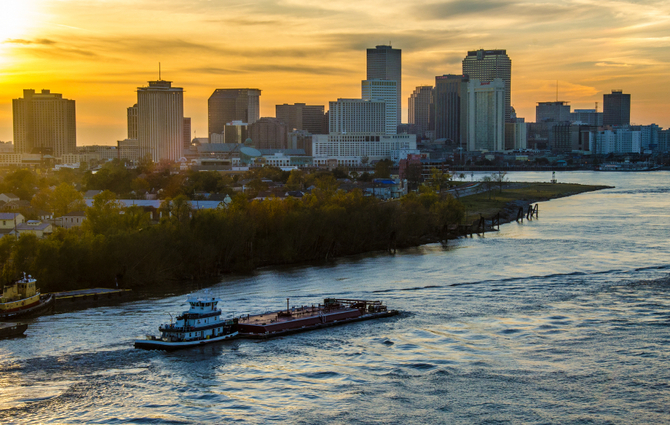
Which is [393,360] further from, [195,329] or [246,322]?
[195,329]

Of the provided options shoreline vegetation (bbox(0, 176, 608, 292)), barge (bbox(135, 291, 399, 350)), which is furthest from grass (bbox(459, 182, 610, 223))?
barge (bbox(135, 291, 399, 350))

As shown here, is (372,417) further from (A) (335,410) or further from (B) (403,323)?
(B) (403,323)

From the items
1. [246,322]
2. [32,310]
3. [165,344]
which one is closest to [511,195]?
[246,322]

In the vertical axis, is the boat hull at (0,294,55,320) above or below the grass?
below

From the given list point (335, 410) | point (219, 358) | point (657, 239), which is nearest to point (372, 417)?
point (335, 410)

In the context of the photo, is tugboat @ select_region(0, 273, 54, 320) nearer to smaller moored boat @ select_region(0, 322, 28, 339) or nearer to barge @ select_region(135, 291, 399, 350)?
smaller moored boat @ select_region(0, 322, 28, 339)

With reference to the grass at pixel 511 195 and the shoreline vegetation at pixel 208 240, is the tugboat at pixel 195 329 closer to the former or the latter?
the shoreline vegetation at pixel 208 240
